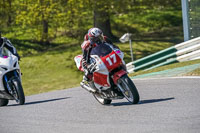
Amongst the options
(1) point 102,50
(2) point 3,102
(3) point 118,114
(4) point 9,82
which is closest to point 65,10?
(2) point 3,102

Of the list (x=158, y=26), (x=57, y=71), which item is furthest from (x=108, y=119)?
(x=158, y=26)

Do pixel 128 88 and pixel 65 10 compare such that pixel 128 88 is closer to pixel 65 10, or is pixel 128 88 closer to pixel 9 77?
pixel 9 77

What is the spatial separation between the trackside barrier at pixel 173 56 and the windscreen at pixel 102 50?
23.3ft

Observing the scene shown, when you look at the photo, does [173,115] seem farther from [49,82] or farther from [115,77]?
[49,82]

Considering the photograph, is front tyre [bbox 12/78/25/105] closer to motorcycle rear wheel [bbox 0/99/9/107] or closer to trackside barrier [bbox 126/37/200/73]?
motorcycle rear wheel [bbox 0/99/9/107]

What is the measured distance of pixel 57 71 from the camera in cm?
2369

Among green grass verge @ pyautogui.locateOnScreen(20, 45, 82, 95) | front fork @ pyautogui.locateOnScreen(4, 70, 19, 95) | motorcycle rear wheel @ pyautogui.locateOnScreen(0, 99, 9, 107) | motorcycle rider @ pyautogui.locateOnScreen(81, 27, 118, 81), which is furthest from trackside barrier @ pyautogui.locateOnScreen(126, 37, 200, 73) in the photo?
motorcycle rider @ pyautogui.locateOnScreen(81, 27, 118, 81)

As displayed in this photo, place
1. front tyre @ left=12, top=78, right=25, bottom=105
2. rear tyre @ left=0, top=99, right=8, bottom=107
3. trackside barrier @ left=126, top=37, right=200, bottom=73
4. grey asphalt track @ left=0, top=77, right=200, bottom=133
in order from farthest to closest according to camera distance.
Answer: trackside barrier @ left=126, top=37, right=200, bottom=73, rear tyre @ left=0, top=99, right=8, bottom=107, front tyre @ left=12, top=78, right=25, bottom=105, grey asphalt track @ left=0, top=77, right=200, bottom=133

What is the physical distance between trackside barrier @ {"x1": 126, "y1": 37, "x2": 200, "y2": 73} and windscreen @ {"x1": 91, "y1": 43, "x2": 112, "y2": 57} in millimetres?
7095

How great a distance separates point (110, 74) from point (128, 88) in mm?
564

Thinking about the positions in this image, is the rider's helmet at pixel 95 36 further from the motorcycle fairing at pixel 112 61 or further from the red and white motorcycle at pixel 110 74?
the motorcycle fairing at pixel 112 61

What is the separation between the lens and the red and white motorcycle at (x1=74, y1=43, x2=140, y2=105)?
8.52m

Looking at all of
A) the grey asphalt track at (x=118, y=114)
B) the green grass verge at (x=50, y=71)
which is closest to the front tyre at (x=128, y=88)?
the grey asphalt track at (x=118, y=114)

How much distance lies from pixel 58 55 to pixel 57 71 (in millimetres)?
2861
